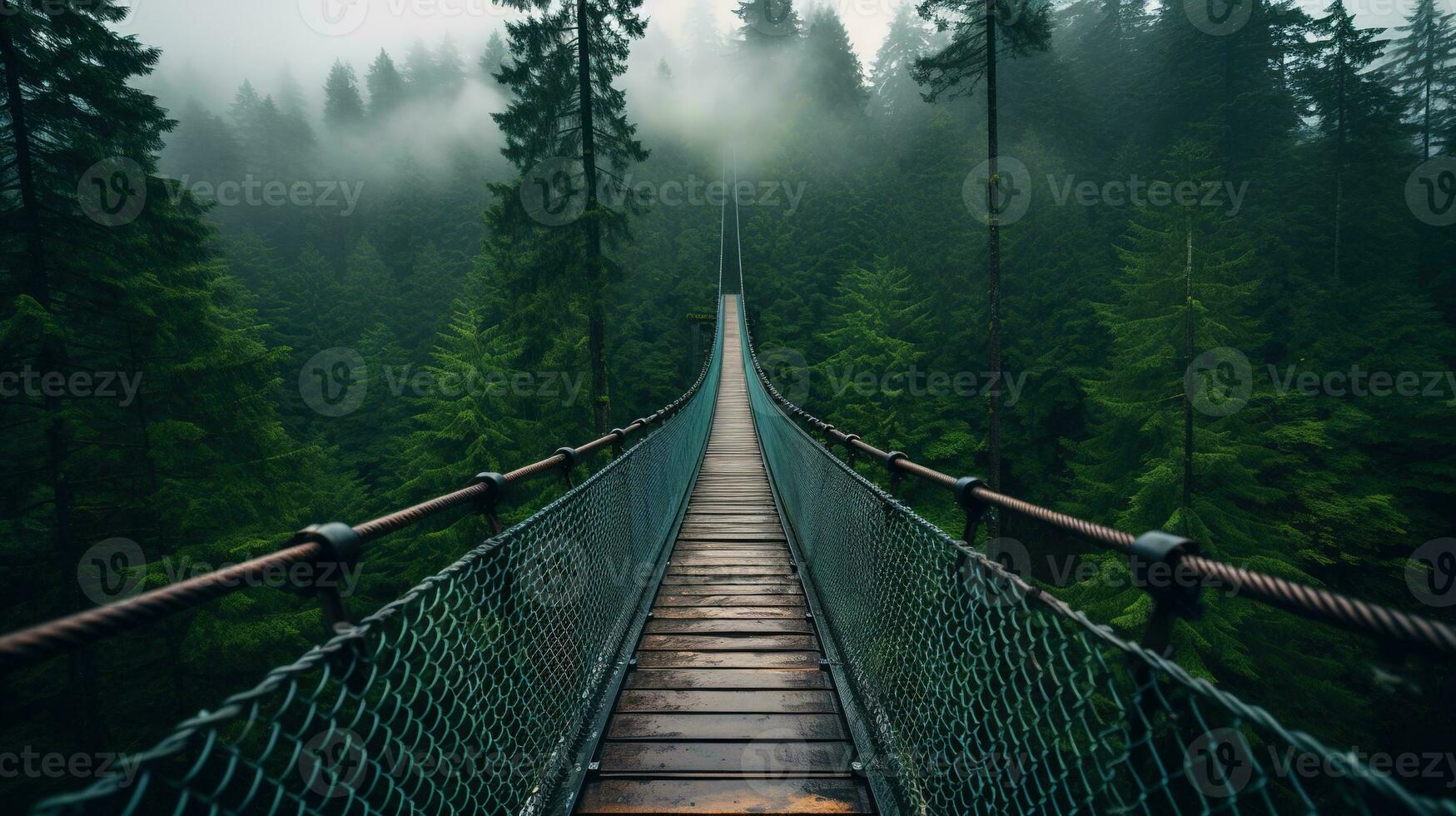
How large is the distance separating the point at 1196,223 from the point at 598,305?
13056 millimetres

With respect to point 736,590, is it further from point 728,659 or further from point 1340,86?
point 1340,86

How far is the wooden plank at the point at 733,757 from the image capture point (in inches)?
78.1

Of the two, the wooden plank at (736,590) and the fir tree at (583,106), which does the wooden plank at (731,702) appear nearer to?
the wooden plank at (736,590)

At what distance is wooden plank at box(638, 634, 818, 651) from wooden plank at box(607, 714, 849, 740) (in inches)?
18.2

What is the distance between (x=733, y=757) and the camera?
204 centimetres

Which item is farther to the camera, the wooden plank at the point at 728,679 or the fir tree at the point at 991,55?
the fir tree at the point at 991,55

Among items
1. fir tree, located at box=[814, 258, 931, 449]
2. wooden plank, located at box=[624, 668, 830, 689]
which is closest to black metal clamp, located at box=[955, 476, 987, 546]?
wooden plank, located at box=[624, 668, 830, 689]

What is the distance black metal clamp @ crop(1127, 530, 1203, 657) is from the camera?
0.94 meters

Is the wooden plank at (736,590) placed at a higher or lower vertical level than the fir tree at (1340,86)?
lower

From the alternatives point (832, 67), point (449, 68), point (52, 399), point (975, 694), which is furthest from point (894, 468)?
point (449, 68)

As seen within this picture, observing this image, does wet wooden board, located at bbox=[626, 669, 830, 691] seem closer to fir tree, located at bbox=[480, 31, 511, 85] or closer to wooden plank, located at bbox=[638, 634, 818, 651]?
wooden plank, located at bbox=[638, 634, 818, 651]

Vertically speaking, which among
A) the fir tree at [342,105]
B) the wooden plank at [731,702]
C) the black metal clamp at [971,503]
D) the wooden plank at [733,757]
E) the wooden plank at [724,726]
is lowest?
the wooden plank at [733,757]

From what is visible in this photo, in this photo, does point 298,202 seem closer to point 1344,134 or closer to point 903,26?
point 903,26

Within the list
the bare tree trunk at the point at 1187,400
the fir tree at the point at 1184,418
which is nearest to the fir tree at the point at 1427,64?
the fir tree at the point at 1184,418
